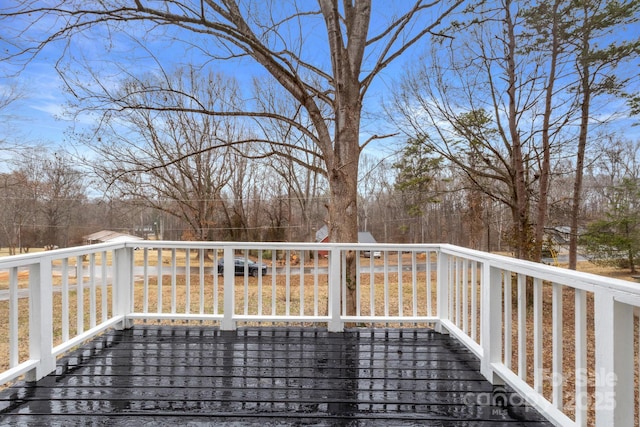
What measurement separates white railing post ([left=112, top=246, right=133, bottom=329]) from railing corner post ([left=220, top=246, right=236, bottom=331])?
0.83m

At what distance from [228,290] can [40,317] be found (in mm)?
1279

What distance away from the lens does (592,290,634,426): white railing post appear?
1234mm

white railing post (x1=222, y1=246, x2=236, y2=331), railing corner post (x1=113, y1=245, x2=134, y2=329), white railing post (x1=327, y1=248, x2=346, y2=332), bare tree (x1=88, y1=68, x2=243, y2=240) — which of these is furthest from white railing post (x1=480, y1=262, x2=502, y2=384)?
bare tree (x1=88, y1=68, x2=243, y2=240)

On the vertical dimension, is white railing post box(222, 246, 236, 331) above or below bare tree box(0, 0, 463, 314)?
below

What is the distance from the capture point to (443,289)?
310cm

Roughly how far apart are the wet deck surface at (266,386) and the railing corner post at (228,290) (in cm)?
19

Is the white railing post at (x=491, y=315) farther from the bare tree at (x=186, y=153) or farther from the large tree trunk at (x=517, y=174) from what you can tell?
the bare tree at (x=186, y=153)

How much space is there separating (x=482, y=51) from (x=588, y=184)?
358cm

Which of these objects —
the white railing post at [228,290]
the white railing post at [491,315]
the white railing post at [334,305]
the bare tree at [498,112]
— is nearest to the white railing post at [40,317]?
the white railing post at [228,290]

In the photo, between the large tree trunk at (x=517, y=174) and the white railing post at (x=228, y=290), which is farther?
the large tree trunk at (x=517, y=174)

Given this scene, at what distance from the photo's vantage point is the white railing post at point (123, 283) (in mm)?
3107

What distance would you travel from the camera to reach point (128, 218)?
952 centimetres

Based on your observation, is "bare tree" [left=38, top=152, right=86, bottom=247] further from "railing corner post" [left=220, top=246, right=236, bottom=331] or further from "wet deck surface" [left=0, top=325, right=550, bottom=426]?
"railing corner post" [left=220, top=246, right=236, bottom=331]

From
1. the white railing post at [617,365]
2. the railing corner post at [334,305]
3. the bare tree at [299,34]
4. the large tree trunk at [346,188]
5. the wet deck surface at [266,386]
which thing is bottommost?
the wet deck surface at [266,386]
